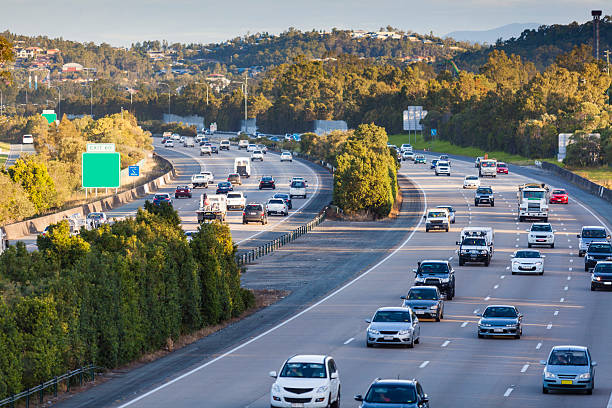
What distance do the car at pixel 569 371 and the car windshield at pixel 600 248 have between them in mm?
30999

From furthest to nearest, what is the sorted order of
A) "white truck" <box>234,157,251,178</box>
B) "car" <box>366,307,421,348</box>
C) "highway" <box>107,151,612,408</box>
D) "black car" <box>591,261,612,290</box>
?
"white truck" <box>234,157,251,178</box>, "black car" <box>591,261,612,290</box>, "car" <box>366,307,421,348</box>, "highway" <box>107,151,612,408</box>

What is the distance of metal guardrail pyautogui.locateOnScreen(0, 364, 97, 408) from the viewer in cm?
2534

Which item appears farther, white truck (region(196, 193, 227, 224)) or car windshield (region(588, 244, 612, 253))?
white truck (region(196, 193, 227, 224))

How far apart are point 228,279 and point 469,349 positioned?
1199 cm

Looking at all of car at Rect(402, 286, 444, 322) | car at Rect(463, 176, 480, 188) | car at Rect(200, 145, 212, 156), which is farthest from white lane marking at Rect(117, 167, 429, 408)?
car at Rect(200, 145, 212, 156)

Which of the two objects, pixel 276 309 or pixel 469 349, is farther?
pixel 276 309

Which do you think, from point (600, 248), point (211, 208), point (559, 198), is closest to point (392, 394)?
point (600, 248)

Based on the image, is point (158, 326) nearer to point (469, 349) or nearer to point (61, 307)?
point (61, 307)

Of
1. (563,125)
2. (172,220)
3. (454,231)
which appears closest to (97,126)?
(563,125)

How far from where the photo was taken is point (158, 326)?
35812 millimetres

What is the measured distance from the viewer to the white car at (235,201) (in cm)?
9250

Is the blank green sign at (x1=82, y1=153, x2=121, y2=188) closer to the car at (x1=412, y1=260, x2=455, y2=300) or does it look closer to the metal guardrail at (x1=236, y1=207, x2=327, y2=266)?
the metal guardrail at (x1=236, y1=207, x2=327, y2=266)

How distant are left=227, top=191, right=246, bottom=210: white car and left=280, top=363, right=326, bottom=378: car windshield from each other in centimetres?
6772

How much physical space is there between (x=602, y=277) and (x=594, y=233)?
13784 millimetres
